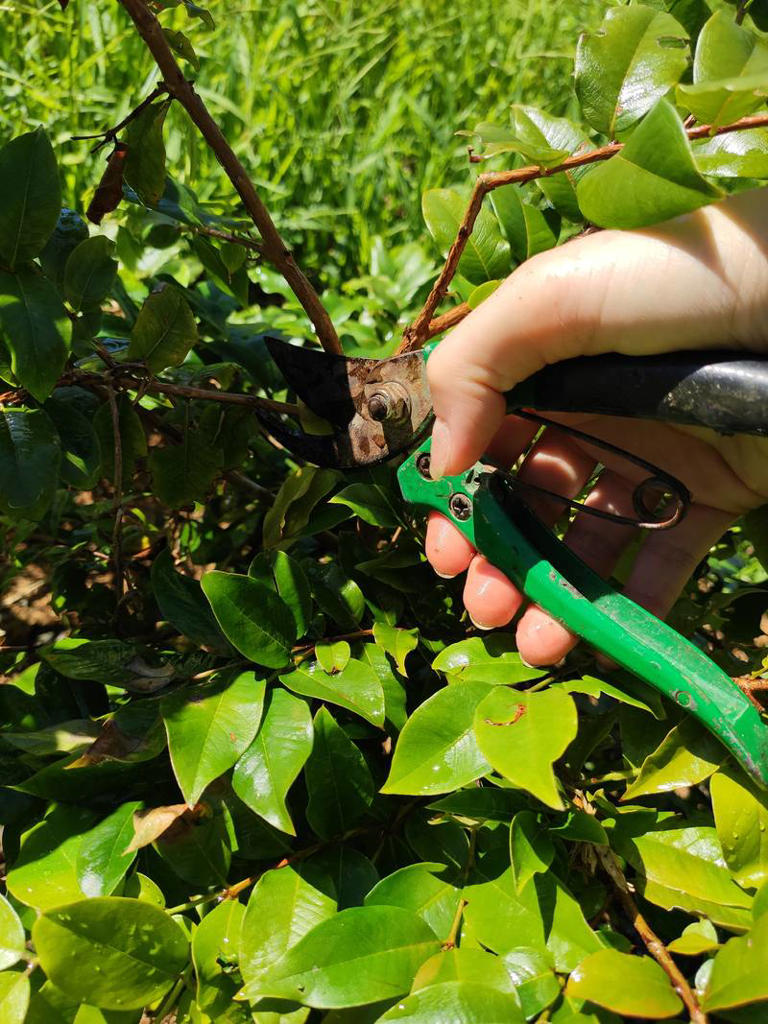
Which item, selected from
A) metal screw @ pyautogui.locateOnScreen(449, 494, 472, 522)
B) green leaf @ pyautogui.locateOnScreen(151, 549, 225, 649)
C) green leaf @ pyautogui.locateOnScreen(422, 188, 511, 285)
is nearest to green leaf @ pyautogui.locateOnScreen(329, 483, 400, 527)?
metal screw @ pyautogui.locateOnScreen(449, 494, 472, 522)

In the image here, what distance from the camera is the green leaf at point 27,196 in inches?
38.6

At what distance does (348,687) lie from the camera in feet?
3.45

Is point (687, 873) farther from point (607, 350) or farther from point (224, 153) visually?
point (224, 153)

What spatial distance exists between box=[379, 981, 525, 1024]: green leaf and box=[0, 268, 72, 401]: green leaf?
696mm

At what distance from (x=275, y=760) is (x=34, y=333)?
1.71 ft

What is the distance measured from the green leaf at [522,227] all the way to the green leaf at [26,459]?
2.13 feet

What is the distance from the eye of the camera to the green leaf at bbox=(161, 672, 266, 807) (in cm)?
92

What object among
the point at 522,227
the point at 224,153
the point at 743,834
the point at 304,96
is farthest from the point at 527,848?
the point at 304,96

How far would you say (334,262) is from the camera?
8.77 ft

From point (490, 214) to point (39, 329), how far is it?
24.5 inches

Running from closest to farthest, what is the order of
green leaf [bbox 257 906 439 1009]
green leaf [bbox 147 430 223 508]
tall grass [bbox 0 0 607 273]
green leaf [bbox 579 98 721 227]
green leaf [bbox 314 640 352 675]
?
green leaf [bbox 579 98 721 227] < green leaf [bbox 257 906 439 1009] < green leaf [bbox 314 640 352 675] < green leaf [bbox 147 430 223 508] < tall grass [bbox 0 0 607 273]

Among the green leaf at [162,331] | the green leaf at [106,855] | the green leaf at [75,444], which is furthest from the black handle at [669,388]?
the green leaf at [106,855]

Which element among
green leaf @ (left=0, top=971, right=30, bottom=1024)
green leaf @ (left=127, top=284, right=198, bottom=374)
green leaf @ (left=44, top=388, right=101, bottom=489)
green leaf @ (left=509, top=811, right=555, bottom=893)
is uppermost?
green leaf @ (left=127, top=284, right=198, bottom=374)

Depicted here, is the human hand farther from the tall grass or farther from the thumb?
the tall grass
